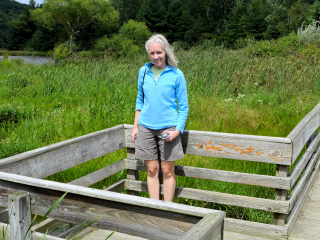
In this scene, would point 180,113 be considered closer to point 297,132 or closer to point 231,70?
point 297,132

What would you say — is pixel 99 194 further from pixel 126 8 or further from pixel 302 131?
pixel 126 8

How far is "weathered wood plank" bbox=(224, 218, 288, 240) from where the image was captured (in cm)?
317

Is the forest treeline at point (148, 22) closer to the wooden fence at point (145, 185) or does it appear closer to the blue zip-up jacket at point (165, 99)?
the wooden fence at point (145, 185)

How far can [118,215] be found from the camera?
68.1 inches

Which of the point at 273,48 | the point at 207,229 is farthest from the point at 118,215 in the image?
the point at 273,48

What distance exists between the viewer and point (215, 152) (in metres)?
3.38

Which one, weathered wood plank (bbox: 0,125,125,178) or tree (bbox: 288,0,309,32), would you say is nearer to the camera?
weathered wood plank (bbox: 0,125,125,178)

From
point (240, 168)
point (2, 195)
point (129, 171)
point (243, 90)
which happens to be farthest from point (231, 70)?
point (2, 195)

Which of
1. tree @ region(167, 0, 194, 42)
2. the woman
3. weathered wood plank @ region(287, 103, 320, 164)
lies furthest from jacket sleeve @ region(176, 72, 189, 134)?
tree @ region(167, 0, 194, 42)

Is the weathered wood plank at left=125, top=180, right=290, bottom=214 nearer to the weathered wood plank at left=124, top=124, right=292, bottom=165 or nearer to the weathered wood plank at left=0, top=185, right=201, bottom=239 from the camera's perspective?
the weathered wood plank at left=124, top=124, right=292, bottom=165

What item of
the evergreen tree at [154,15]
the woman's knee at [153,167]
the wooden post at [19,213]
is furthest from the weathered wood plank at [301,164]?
the evergreen tree at [154,15]

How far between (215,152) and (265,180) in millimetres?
497

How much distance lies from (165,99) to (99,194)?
58.7 inches

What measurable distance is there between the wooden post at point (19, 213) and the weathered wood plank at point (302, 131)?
2.16 meters
